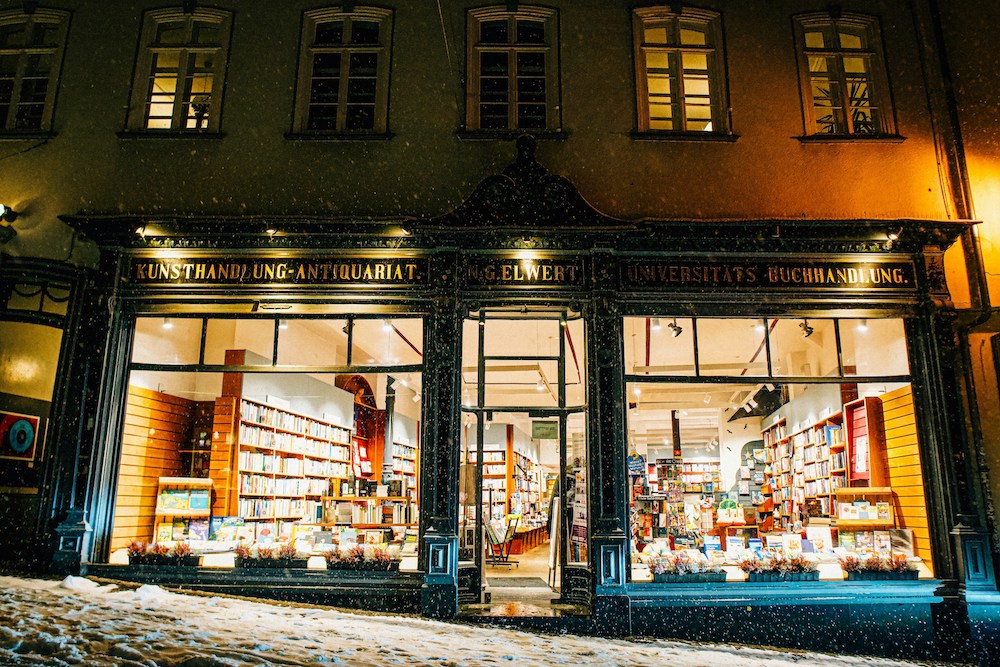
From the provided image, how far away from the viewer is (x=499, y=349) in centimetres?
935

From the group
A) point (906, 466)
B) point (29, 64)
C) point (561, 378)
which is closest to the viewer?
point (906, 466)

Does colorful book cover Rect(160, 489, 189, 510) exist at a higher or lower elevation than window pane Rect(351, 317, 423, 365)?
lower

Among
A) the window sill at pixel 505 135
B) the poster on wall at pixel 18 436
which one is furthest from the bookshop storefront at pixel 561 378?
the window sill at pixel 505 135

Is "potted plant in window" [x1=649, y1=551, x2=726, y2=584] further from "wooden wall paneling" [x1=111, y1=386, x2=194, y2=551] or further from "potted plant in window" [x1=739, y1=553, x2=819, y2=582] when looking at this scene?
"wooden wall paneling" [x1=111, y1=386, x2=194, y2=551]

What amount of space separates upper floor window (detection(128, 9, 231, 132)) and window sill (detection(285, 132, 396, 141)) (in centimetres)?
112

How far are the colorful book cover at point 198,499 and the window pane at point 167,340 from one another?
176 centimetres

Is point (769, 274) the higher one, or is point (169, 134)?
point (169, 134)

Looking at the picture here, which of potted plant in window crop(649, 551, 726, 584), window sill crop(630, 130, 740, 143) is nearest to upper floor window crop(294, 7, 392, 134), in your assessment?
window sill crop(630, 130, 740, 143)

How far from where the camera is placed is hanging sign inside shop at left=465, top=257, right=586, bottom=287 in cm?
888

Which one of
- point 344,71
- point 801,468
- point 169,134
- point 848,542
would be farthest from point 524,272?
point 801,468

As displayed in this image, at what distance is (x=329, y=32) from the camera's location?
10109mm

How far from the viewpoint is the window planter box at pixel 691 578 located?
8336 mm

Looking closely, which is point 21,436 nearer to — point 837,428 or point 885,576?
point 885,576

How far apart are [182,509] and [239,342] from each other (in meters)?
2.26
